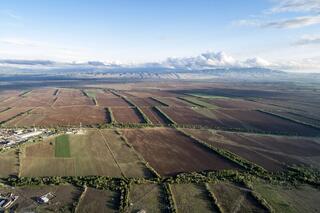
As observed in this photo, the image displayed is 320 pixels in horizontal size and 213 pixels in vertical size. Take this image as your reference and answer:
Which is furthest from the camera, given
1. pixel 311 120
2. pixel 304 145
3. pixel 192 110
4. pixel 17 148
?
pixel 192 110

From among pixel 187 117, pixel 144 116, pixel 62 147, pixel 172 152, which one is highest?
pixel 144 116

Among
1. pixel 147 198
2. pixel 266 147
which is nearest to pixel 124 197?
pixel 147 198

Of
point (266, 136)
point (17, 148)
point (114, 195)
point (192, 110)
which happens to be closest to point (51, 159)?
point (17, 148)

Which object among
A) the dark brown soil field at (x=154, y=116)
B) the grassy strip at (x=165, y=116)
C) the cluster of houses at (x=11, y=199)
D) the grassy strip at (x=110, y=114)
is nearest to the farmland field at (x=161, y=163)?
the grassy strip at (x=165, y=116)

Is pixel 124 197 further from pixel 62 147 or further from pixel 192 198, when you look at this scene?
pixel 62 147

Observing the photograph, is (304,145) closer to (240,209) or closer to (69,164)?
(240,209)

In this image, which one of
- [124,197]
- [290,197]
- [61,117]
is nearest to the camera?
[124,197]

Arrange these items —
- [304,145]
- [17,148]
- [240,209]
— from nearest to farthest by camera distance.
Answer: [240,209], [17,148], [304,145]
